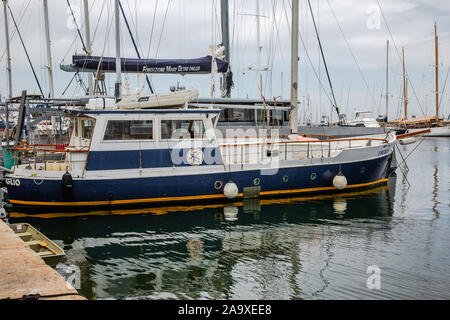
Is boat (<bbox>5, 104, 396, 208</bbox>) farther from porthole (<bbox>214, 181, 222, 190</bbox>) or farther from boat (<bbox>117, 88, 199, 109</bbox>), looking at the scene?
boat (<bbox>117, 88, 199, 109</bbox>)

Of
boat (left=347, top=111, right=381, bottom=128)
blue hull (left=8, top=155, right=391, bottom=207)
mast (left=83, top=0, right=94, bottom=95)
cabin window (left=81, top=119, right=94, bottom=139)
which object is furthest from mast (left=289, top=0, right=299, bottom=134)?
boat (left=347, top=111, right=381, bottom=128)

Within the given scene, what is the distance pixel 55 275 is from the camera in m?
5.43

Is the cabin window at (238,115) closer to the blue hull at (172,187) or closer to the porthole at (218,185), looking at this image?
the blue hull at (172,187)

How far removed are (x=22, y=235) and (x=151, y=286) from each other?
3.96 metres

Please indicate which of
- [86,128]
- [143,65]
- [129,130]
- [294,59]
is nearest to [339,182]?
[294,59]

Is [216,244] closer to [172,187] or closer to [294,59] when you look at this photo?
[172,187]

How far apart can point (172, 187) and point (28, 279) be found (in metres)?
7.70

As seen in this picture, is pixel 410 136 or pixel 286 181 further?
pixel 410 136

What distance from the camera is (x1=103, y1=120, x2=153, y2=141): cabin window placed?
40.2 ft

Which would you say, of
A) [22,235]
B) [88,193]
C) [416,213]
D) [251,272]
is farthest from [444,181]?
[22,235]

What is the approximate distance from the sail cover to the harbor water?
706 centimetres

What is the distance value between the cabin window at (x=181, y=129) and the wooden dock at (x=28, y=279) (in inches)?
266
